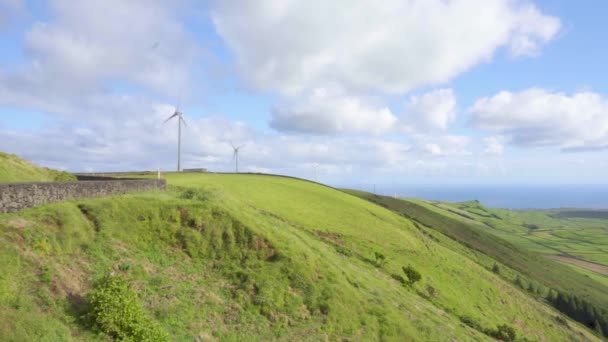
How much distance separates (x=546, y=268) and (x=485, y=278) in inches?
3080

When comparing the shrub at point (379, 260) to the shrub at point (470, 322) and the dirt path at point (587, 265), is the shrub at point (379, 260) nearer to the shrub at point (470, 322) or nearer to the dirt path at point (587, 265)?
the shrub at point (470, 322)

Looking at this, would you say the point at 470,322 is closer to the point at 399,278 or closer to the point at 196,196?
the point at 399,278

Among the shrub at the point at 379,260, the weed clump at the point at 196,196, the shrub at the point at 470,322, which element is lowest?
the shrub at the point at 470,322

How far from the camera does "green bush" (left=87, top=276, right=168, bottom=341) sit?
15391 millimetres

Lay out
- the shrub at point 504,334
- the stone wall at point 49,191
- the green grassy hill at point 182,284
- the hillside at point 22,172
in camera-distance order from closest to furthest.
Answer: the green grassy hill at point 182,284
the stone wall at point 49,191
the hillside at point 22,172
the shrub at point 504,334

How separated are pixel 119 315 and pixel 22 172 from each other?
30.5 meters

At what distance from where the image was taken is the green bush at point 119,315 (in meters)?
15.4

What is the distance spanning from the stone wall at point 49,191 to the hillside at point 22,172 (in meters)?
12.8

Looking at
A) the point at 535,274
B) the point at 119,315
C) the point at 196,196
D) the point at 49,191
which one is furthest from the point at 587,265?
the point at 49,191

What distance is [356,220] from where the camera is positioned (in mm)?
60250

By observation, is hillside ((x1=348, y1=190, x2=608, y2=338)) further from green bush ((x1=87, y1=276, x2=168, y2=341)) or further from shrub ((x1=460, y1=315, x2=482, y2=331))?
green bush ((x1=87, y1=276, x2=168, y2=341))

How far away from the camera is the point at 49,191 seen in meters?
22.6

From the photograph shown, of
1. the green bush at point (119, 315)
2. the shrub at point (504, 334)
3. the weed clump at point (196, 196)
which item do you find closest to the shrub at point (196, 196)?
the weed clump at point (196, 196)

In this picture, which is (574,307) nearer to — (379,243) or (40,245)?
(379,243)
